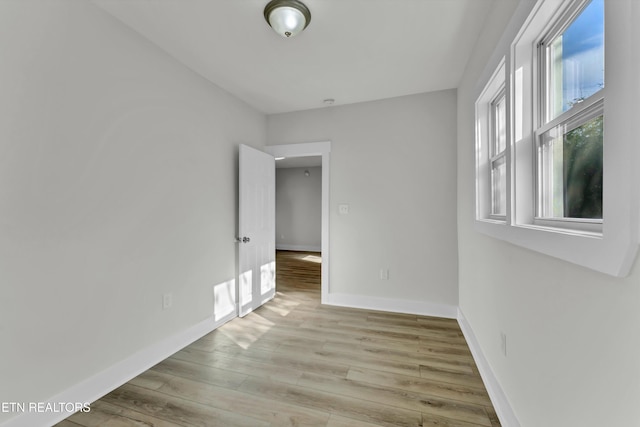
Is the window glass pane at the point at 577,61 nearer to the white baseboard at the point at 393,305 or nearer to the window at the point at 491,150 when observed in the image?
the window at the point at 491,150

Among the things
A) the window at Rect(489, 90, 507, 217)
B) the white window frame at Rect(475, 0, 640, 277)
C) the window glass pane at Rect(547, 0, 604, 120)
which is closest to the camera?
the white window frame at Rect(475, 0, 640, 277)

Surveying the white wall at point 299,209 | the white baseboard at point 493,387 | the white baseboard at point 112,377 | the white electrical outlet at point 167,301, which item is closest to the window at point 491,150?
the white baseboard at point 493,387

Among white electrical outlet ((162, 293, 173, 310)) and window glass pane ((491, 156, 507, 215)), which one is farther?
white electrical outlet ((162, 293, 173, 310))

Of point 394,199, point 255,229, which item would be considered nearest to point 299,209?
point 255,229

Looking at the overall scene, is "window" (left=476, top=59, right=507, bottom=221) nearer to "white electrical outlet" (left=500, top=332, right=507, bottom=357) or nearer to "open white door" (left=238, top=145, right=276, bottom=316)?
"white electrical outlet" (left=500, top=332, right=507, bottom=357)

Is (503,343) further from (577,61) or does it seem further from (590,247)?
(577,61)

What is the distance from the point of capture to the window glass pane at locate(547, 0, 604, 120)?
92 centimetres

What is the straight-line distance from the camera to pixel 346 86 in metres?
2.92

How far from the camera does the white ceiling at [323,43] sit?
5.90 ft

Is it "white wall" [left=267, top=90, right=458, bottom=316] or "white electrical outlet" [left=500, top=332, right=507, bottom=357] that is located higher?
"white wall" [left=267, top=90, right=458, bottom=316]

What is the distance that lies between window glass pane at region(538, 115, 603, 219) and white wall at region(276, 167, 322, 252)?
6.80m

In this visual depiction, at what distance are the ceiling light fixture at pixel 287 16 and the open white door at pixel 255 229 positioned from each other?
145 centimetres

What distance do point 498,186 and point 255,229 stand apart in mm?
2550

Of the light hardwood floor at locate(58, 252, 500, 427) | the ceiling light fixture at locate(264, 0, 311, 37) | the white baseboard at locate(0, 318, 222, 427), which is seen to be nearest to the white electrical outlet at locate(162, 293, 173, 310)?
the white baseboard at locate(0, 318, 222, 427)
